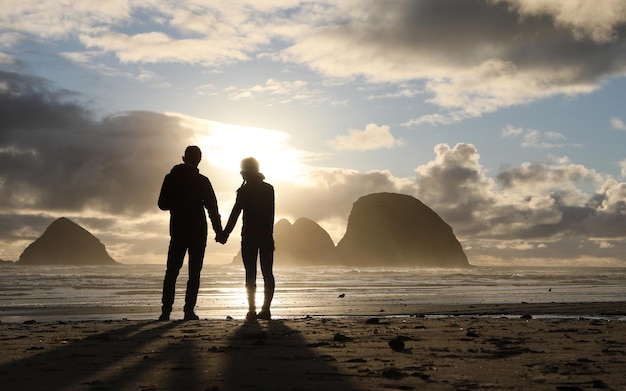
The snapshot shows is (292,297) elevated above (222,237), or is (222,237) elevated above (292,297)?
(222,237)

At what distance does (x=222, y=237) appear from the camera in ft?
32.5

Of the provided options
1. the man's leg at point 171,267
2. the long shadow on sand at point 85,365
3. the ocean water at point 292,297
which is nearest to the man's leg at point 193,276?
the man's leg at point 171,267

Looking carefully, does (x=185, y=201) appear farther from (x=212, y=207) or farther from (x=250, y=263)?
(x=250, y=263)

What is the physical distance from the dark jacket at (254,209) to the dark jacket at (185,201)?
56 centimetres

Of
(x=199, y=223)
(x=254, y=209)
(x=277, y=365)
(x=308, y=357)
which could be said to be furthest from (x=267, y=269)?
(x=277, y=365)

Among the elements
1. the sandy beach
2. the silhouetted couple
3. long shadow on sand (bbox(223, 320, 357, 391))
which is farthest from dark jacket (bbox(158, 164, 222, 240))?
long shadow on sand (bbox(223, 320, 357, 391))

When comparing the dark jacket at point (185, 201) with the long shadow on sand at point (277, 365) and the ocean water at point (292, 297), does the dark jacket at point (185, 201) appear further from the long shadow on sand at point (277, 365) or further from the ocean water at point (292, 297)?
the ocean water at point (292, 297)

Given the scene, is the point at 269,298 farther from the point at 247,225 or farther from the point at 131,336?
the point at 131,336

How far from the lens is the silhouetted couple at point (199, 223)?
962 centimetres

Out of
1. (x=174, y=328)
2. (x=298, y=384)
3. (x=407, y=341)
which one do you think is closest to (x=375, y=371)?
(x=298, y=384)

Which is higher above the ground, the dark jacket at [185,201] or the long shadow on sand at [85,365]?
the dark jacket at [185,201]

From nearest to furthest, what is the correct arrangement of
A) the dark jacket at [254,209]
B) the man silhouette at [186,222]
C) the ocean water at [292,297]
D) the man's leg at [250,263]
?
1. the man silhouette at [186,222]
2. the man's leg at [250,263]
3. the dark jacket at [254,209]
4. the ocean water at [292,297]

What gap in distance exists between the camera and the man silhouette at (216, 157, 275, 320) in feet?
32.5

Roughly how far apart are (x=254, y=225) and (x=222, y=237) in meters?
0.52
